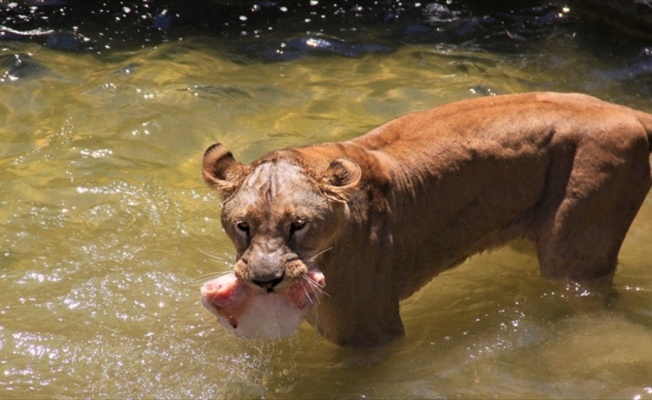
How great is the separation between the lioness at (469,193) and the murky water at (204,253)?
0.42 m

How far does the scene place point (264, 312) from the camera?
20.6 ft

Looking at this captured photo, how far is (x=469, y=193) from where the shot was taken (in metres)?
7.35

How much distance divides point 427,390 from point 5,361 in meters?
2.92

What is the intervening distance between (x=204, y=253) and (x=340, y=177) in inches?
104

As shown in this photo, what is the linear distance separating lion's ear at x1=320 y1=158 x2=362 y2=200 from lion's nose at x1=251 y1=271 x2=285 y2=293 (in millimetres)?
640

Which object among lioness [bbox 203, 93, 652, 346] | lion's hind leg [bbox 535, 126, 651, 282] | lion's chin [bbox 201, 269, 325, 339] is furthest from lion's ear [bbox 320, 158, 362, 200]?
lion's hind leg [bbox 535, 126, 651, 282]

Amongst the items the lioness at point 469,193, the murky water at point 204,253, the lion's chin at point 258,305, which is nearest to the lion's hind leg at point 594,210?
the lioness at point 469,193

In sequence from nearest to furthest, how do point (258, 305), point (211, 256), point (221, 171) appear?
point (258, 305), point (221, 171), point (211, 256)

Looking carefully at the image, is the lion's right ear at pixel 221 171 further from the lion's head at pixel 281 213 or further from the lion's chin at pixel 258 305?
the lion's chin at pixel 258 305

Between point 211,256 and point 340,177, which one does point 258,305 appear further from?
point 211,256

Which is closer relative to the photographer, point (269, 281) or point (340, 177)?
point (269, 281)

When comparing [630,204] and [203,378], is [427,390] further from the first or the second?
[630,204]

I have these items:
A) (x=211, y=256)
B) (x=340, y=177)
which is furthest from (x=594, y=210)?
(x=211, y=256)

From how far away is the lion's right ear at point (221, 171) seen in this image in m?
6.39
